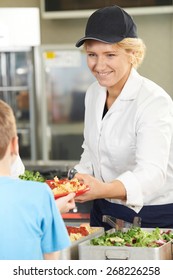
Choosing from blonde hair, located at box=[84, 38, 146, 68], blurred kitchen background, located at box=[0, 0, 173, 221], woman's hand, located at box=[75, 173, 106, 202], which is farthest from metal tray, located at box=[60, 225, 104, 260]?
blurred kitchen background, located at box=[0, 0, 173, 221]

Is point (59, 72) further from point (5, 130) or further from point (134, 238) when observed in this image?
point (5, 130)

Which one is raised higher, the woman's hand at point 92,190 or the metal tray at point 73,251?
the woman's hand at point 92,190

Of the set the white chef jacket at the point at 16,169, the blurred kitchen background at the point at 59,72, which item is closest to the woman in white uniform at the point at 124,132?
the white chef jacket at the point at 16,169

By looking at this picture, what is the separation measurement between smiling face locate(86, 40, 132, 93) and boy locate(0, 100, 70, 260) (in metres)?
0.75

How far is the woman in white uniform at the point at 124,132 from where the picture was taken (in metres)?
2.67

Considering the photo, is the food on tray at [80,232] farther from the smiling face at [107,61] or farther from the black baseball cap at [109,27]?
the black baseball cap at [109,27]

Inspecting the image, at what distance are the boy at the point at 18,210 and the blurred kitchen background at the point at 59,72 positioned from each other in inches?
164

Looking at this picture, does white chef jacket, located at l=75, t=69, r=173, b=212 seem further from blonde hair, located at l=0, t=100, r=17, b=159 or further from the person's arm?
blonde hair, located at l=0, t=100, r=17, b=159

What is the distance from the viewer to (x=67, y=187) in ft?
8.16

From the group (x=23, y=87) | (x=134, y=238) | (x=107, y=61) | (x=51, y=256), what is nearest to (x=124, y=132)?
(x=107, y=61)

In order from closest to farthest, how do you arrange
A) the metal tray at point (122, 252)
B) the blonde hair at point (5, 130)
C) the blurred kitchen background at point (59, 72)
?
the blonde hair at point (5, 130)
the metal tray at point (122, 252)
the blurred kitchen background at point (59, 72)

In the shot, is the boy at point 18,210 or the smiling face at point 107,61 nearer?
the boy at point 18,210

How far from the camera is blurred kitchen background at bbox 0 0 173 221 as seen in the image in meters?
6.29
